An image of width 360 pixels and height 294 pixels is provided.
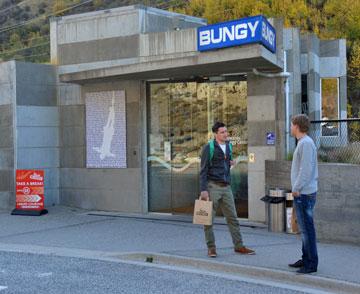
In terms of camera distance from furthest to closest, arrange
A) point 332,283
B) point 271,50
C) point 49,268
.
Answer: point 271,50 → point 49,268 → point 332,283

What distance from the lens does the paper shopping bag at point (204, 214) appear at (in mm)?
8156

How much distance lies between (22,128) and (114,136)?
2175mm

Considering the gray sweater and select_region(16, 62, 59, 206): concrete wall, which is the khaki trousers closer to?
the gray sweater

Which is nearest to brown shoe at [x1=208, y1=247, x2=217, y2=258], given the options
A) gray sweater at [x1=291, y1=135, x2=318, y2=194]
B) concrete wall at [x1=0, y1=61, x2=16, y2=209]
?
gray sweater at [x1=291, y1=135, x2=318, y2=194]

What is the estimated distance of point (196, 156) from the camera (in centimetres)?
1310

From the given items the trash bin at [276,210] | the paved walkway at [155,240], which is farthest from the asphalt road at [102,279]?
the trash bin at [276,210]

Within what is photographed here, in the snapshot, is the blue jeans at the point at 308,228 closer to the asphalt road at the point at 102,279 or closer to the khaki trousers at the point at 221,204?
the asphalt road at the point at 102,279

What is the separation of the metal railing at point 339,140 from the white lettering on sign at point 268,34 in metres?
1.69

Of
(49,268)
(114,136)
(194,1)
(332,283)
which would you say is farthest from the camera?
(194,1)

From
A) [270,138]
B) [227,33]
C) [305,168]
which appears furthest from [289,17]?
Answer: [305,168]

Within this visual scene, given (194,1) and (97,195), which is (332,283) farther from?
(194,1)

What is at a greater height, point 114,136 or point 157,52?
point 157,52

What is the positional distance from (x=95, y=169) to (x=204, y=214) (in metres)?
6.17

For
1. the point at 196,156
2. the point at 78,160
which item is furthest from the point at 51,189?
the point at 196,156
